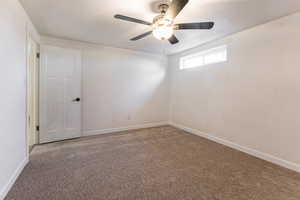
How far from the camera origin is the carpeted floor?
5.44ft

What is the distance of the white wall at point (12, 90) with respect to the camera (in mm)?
1558

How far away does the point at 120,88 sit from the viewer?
13.2ft

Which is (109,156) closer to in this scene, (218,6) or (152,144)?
(152,144)

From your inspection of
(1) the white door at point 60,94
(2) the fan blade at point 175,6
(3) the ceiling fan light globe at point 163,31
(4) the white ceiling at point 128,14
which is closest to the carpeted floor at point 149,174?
(1) the white door at point 60,94

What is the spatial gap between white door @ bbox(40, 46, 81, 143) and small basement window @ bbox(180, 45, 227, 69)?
284cm

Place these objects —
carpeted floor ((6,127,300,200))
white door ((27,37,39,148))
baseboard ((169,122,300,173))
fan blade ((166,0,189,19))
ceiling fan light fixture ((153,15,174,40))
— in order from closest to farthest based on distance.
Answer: fan blade ((166,0,189,19)) → carpeted floor ((6,127,300,200)) → ceiling fan light fixture ((153,15,174,40)) → baseboard ((169,122,300,173)) → white door ((27,37,39,148))

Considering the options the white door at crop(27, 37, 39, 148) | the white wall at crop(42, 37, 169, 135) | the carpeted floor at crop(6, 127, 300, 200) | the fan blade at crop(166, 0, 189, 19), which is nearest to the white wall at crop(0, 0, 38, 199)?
the carpeted floor at crop(6, 127, 300, 200)

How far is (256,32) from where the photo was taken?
2.58 meters

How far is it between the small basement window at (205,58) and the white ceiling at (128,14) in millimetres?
345

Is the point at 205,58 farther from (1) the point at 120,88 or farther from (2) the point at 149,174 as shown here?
(2) the point at 149,174

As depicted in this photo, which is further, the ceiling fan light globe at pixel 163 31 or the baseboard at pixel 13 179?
the ceiling fan light globe at pixel 163 31

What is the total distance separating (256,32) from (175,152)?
2636mm

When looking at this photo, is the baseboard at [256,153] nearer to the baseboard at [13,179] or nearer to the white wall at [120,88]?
the white wall at [120,88]

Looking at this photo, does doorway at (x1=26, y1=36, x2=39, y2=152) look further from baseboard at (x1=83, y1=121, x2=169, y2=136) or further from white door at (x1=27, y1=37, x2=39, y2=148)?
baseboard at (x1=83, y1=121, x2=169, y2=136)
